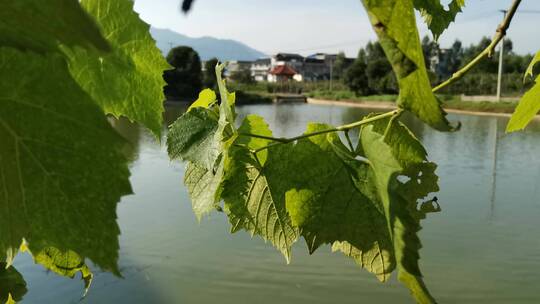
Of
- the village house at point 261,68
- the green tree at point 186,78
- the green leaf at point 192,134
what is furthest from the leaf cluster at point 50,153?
the village house at point 261,68

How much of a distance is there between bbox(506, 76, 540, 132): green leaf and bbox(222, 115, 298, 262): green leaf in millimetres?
110

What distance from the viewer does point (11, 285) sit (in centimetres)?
24

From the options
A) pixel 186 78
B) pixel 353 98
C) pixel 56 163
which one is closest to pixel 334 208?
pixel 56 163

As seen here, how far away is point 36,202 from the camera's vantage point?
0.35 feet

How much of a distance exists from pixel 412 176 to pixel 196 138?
0.30 feet

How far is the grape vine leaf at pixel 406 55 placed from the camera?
4.0 inches

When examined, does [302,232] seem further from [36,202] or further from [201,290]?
[201,290]

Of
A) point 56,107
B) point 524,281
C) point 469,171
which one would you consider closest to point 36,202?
point 56,107

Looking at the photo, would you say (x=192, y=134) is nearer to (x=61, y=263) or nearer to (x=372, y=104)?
(x=61, y=263)

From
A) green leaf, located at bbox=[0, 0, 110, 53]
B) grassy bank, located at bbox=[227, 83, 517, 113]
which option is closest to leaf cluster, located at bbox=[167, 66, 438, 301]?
green leaf, located at bbox=[0, 0, 110, 53]

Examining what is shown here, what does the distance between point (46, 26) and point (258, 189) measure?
17cm

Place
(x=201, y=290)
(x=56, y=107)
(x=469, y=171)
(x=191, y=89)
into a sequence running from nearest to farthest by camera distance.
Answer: (x=56, y=107)
(x=201, y=290)
(x=469, y=171)
(x=191, y=89)

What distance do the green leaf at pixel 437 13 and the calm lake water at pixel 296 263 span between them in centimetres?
289

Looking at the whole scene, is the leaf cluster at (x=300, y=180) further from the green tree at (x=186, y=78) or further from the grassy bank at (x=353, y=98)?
the green tree at (x=186, y=78)
